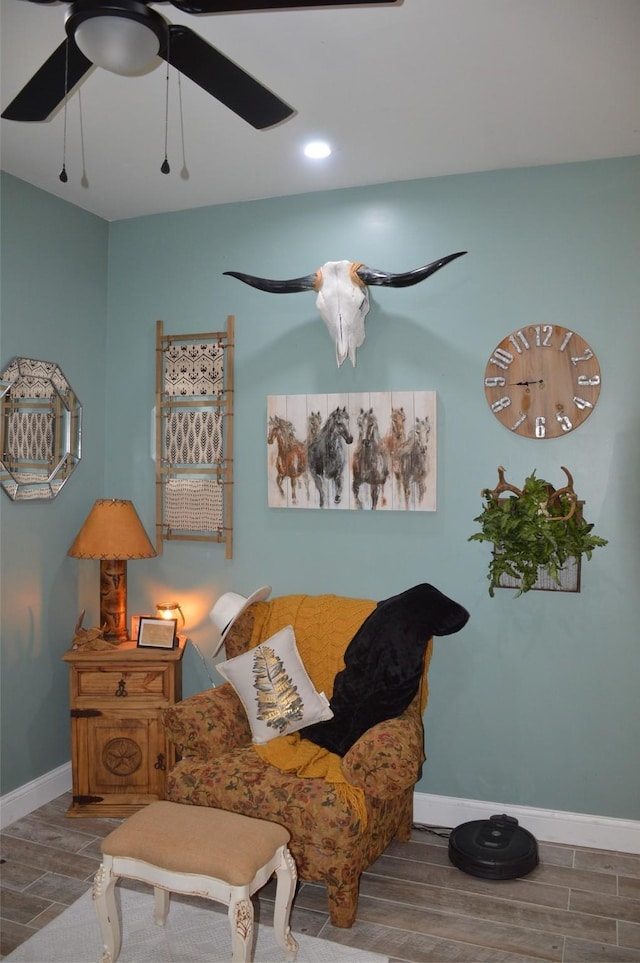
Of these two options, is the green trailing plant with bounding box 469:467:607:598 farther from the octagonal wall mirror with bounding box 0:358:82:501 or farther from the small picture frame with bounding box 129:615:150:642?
the octagonal wall mirror with bounding box 0:358:82:501

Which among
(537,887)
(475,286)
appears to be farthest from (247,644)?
(475,286)

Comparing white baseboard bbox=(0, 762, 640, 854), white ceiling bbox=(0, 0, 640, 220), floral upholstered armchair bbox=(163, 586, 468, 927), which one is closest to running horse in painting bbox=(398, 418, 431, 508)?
floral upholstered armchair bbox=(163, 586, 468, 927)

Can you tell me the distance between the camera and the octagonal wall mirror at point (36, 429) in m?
3.29

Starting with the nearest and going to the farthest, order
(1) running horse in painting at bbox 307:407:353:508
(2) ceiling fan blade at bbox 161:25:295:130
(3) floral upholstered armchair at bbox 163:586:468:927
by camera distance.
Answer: (2) ceiling fan blade at bbox 161:25:295:130
(3) floral upholstered armchair at bbox 163:586:468:927
(1) running horse in painting at bbox 307:407:353:508

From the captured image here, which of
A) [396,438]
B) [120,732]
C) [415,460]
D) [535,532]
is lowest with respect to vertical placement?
[120,732]

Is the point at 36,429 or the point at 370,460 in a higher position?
the point at 36,429

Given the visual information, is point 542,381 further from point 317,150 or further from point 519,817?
point 519,817

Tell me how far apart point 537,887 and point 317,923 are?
0.85m

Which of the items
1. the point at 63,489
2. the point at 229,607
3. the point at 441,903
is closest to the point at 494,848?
the point at 441,903

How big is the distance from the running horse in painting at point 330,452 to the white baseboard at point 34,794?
6.03 feet

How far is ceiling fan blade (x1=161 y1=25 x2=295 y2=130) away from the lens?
1653 millimetres

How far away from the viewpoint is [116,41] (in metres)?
1.51

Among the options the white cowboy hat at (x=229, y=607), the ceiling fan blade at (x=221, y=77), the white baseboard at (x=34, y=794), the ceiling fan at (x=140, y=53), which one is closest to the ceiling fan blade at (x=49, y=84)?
the ceiling fan at (x=140, y=53)

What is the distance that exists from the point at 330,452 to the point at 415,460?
40 centimetres
